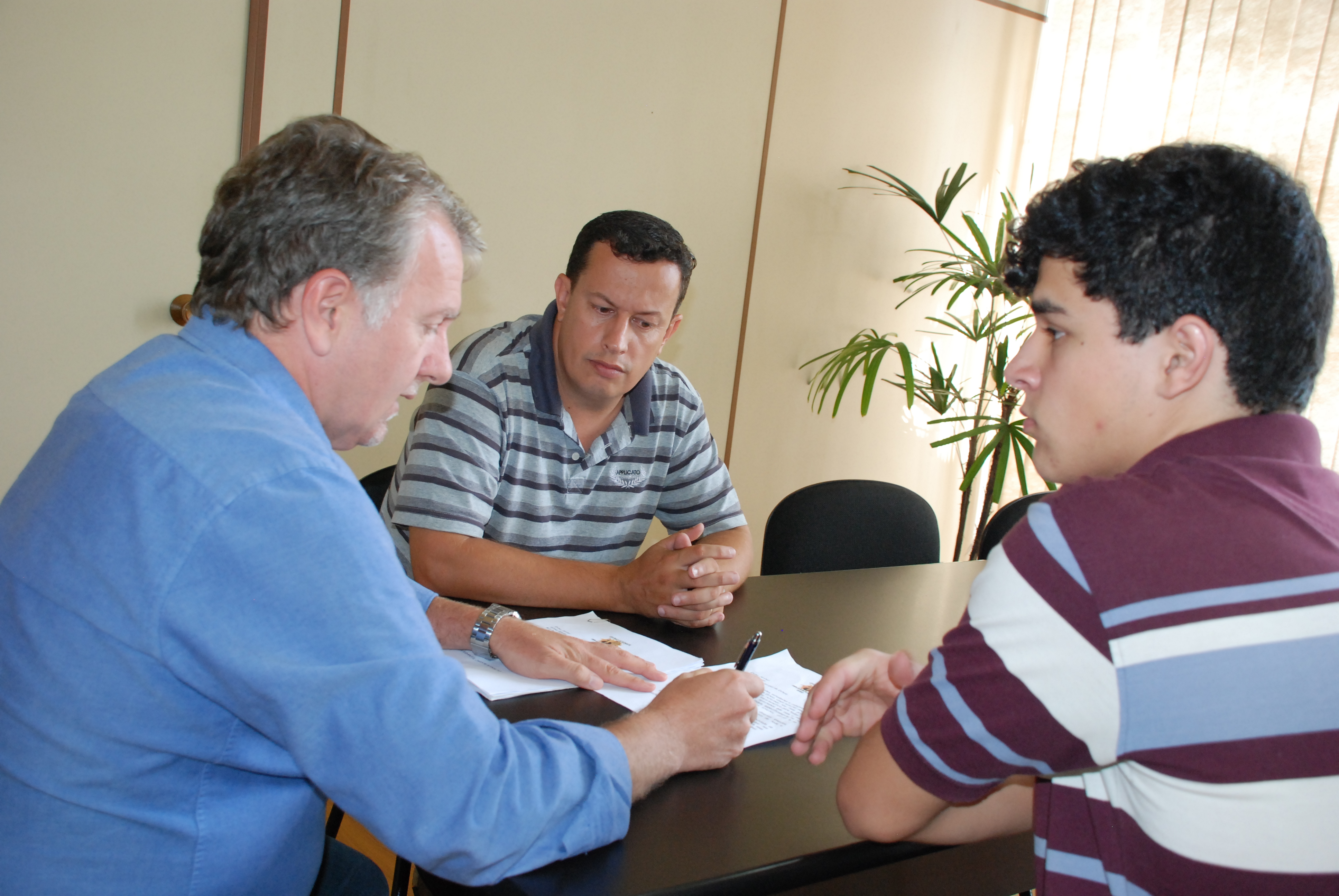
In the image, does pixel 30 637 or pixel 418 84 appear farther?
pixel 418 84

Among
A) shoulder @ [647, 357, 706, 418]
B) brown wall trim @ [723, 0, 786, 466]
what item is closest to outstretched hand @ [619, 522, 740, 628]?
shoulder @ [647, 357, 706, 418]

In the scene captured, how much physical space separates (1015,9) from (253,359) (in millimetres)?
4393

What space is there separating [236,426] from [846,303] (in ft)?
11.8

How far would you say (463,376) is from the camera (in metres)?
1.99

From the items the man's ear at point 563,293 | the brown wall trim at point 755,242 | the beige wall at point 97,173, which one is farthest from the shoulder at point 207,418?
the brown wall trim at point 755,242

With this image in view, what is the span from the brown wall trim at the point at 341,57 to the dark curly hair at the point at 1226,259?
262cm

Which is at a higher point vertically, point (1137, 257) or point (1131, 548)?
point (1137, 257)

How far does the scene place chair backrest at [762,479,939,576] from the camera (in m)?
2.45

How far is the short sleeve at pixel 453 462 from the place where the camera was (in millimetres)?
1810

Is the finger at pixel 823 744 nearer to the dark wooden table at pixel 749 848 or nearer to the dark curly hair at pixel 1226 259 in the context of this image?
the dark wooden table at pixel 749 848

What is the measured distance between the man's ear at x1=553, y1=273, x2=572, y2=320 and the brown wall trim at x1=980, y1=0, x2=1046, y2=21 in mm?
3138

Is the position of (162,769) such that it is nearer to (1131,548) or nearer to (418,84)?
(1131,548)

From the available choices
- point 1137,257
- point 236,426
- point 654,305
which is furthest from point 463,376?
point 1137,257

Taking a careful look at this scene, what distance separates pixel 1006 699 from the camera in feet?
2.67
